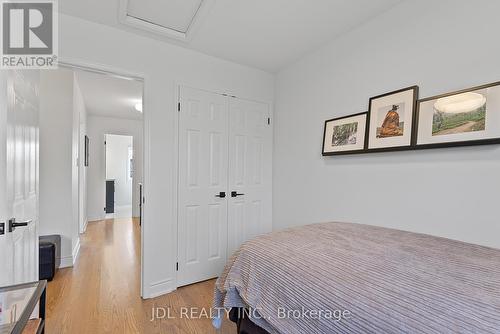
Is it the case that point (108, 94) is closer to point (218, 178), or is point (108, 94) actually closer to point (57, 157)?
point (57, 157)

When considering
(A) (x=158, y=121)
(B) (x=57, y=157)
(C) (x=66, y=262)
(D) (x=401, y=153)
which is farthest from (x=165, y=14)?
(C) (x=66, y=262)

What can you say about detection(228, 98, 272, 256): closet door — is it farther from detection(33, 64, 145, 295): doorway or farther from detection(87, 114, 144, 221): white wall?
detection(87, 114, 144, 221): white wall

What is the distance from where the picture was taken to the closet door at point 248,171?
2.84m

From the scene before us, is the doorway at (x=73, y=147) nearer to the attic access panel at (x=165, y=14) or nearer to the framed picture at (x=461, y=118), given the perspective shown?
the attic access panel at (x=165, y=14)

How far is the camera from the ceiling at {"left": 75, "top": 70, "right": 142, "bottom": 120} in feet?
11.3

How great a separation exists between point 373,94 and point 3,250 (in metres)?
2.56

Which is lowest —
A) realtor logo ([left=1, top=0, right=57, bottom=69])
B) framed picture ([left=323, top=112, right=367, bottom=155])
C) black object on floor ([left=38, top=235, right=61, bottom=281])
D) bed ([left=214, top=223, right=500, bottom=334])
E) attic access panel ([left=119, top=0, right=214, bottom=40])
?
black object on floor ([left=38, top=235, right=61, bottom=281])

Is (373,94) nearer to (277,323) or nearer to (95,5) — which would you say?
(277,323)

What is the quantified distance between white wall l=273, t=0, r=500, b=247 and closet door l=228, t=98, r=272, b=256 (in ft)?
1.18

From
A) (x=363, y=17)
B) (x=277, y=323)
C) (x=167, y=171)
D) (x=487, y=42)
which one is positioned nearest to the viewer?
(x=277, y=323)

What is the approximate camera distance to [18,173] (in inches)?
54.7

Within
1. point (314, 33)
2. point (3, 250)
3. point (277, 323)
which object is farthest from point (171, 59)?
point (277, 323)

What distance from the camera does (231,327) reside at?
1.90 metres

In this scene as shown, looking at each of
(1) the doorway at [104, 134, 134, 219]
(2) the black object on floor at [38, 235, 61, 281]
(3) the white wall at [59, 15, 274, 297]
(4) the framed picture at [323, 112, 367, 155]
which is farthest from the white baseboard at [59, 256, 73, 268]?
(1) the doorway at [104, 134, 134, 219]
